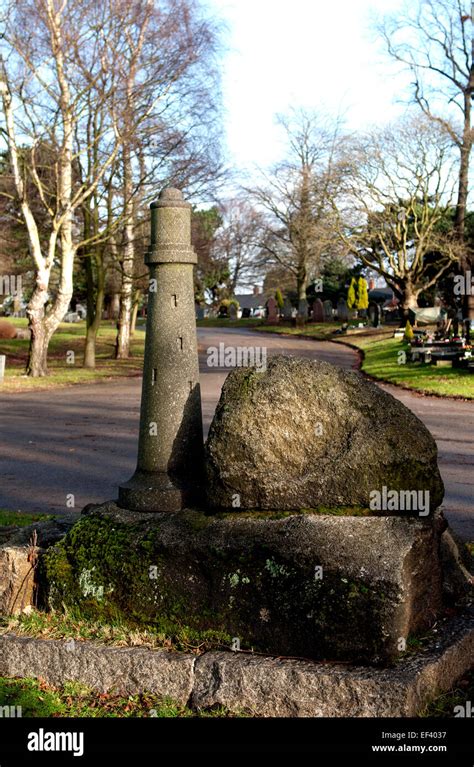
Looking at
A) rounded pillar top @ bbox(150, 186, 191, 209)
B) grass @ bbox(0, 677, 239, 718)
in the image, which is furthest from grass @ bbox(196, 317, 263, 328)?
grass @ bbox(0, 677, 239, 718)

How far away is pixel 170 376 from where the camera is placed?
530 cm

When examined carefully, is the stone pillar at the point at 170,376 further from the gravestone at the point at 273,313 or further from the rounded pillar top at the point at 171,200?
the gravestone at the point at 273,313

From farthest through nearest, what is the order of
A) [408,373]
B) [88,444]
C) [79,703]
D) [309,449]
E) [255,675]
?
[408,373] < [88,444] < [309,449] < [79,703] < [255,675]

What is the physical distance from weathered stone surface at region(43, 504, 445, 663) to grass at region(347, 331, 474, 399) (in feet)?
45.4

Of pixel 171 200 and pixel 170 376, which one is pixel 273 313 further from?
pixel 170 376

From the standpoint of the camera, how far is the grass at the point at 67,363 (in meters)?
22.3

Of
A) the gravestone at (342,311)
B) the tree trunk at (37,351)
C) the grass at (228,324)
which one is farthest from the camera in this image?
the grass at (228,324)

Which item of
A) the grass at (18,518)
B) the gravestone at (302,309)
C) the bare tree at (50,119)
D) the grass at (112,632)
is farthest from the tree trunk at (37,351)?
the gravestone at (302,309)

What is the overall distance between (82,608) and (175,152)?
21455mm

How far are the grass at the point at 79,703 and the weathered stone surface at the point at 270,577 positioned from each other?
0.45 m

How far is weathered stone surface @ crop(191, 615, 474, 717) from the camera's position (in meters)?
3.91

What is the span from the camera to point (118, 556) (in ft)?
15.7

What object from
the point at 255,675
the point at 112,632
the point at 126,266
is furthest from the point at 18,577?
the point at 126,266

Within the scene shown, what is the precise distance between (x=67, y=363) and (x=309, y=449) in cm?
2627
